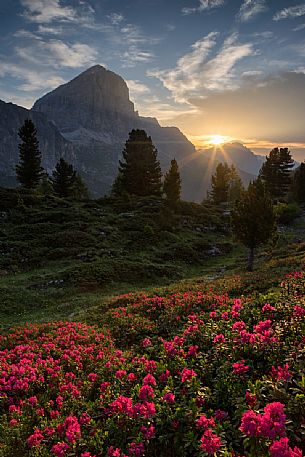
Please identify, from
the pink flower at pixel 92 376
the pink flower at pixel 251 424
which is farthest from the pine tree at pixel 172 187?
the pink flower at pixel 251 424

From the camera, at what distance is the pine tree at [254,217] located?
88.6ft

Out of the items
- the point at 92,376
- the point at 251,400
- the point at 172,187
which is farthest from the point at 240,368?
the point at 172,187

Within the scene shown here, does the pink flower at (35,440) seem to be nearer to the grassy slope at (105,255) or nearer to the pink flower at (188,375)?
the pink flower at (188,375)

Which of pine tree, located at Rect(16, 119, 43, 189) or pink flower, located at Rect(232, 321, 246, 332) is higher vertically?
pine tree, located at Rect(16, 119, 43, 189)

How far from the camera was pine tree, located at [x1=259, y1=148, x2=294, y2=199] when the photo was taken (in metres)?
81.0

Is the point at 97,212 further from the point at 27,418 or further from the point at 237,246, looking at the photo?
the point at 27,418

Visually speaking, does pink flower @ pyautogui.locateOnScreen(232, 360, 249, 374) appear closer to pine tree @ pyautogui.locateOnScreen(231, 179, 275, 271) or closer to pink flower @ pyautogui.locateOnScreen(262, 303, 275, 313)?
pink flower @ pyautogui.locateOnScreen(262, 303, 275, 313)

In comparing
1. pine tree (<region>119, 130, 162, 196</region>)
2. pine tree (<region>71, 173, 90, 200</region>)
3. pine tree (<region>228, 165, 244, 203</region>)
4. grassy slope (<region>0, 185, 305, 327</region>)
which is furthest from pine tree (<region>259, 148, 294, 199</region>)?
pine tree (<region>71, 173, 90, 200</region>)

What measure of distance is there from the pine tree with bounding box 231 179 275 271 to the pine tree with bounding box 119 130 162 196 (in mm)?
42864

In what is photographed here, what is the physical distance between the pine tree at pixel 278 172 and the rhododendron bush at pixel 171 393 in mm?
Result: 77316

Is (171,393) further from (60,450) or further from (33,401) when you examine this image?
(33,401)

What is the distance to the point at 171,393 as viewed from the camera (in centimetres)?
645

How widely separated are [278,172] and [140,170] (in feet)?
128

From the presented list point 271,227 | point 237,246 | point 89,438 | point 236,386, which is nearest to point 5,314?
point 89,438
